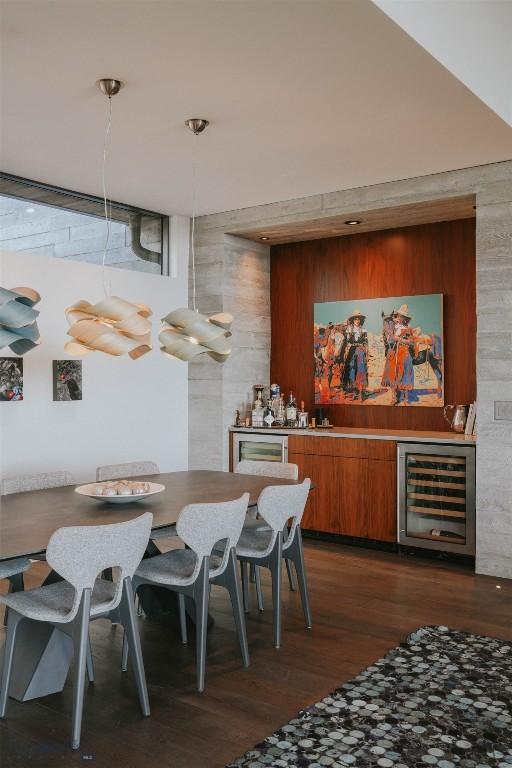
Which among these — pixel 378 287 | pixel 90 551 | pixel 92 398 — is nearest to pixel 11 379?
pixel 92 398

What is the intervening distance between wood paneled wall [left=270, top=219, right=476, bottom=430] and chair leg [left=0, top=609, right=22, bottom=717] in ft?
13.0

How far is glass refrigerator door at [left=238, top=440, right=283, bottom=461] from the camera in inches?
247

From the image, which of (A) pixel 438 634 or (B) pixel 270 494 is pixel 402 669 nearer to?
(A) pixel 438 634

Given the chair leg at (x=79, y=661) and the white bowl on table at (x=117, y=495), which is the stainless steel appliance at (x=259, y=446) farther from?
the chair leg at (x=79, y=661)

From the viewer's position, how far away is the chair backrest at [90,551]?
2627mm

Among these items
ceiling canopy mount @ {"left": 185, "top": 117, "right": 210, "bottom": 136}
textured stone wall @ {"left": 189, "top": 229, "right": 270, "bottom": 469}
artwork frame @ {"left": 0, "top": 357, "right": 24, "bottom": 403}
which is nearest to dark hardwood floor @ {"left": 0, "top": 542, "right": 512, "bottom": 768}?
artwork frame @ {"left": 0, "top": 357, "right": 24, "bottom": 403}

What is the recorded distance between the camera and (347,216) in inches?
225

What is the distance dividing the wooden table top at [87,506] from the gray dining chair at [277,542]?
0.18 m

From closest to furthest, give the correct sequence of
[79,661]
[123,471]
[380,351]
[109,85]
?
1. [79,661]
2. [109,85]
3. [123,471]
4. [380,351]

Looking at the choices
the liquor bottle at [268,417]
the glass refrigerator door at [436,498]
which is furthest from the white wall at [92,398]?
the glass refrigerator door at [436,498]

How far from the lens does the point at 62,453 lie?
5.51 meters

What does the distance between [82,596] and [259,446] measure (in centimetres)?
373

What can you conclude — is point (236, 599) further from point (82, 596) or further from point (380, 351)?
point (380, 351)

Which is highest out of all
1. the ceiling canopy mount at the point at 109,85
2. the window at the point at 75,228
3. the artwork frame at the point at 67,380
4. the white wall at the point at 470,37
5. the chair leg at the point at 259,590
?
the white wall at the point at 470,37
